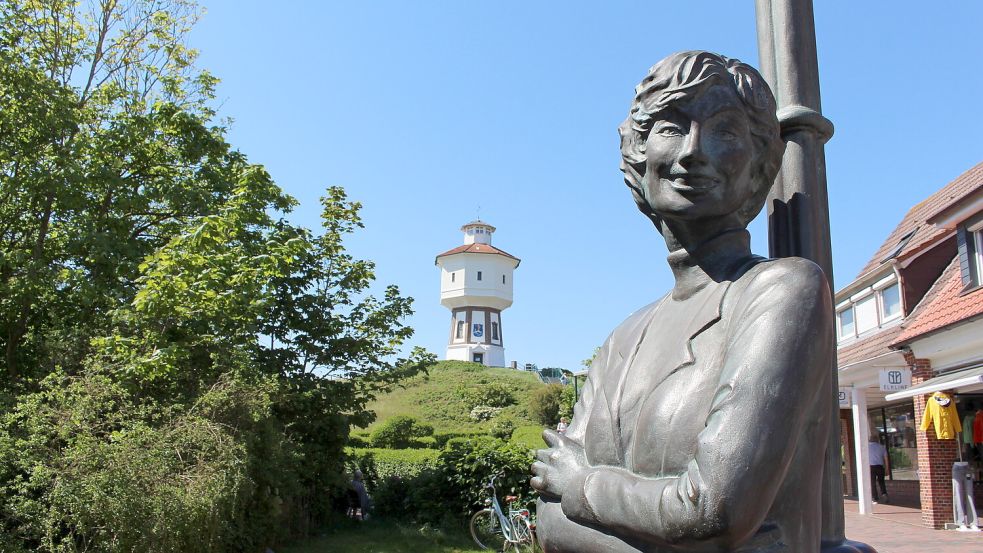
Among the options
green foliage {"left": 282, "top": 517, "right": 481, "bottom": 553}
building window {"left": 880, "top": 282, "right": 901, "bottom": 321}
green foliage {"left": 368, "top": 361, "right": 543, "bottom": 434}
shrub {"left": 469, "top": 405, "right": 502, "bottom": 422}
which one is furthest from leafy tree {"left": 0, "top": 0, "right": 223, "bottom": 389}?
shrub {"left": 469, "top": 405, "right": 502, "bottom": 422}

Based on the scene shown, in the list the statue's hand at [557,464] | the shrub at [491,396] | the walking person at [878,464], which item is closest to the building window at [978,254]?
the walking person at [878,464]

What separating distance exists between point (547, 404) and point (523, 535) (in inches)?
1463

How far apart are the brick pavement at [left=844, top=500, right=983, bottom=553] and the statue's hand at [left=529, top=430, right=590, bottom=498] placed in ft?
36.7

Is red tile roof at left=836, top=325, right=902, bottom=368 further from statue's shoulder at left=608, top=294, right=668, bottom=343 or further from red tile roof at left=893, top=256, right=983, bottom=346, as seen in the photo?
statue's shoulder at left=608, top=294, right=668, bottom=343

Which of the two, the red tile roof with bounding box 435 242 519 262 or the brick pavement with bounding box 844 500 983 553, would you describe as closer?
the brick pavement with bounding box 844 500 983 553

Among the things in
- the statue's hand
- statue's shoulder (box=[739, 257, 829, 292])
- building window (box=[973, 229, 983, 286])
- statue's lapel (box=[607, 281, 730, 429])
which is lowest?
the statue's hand

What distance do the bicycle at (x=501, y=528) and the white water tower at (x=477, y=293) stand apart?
60993 mm

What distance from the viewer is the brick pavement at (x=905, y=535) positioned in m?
12.7

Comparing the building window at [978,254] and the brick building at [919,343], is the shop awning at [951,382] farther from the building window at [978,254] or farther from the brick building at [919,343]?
the building window at [978,254]

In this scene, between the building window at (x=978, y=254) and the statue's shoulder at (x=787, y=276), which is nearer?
the statue's shoulder at (x=787, y=276)

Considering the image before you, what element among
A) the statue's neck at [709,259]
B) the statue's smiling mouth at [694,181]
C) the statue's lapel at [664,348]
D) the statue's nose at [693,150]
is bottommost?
the statue's lapel at [664,348]

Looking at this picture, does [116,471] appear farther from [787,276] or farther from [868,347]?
[868,347]

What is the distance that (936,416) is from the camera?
14.6 meters

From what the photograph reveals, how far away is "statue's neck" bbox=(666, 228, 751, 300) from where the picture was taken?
1.83m
